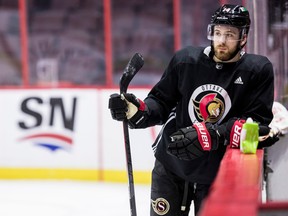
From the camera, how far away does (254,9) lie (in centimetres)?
319

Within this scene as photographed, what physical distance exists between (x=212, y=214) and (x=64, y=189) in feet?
12.7

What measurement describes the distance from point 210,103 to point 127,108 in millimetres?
283

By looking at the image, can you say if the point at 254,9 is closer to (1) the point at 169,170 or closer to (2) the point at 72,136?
(1) the point at 169,170

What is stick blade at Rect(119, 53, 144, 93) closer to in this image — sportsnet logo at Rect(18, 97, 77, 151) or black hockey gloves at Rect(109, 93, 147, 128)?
black hockey gloves at Rect(109, 93, 147, 128)

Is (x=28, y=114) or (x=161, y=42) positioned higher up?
(x=161, y=42)

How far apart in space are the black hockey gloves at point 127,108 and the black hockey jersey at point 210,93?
0.12 feet

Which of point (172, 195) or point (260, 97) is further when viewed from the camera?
point (172, 195)

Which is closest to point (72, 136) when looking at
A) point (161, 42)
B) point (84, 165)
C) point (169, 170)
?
point (84, 165)

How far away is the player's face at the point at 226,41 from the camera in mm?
2238

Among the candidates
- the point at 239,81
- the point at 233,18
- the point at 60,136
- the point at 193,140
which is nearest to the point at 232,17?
the point at 233,18

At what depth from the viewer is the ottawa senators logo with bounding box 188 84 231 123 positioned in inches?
89.2

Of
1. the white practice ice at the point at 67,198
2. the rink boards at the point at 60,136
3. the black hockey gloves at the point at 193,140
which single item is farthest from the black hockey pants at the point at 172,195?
the rink boards at the point at 60,136

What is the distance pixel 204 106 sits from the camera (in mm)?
2283

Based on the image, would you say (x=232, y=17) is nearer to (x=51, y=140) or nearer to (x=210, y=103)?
(x=210, y=103)
